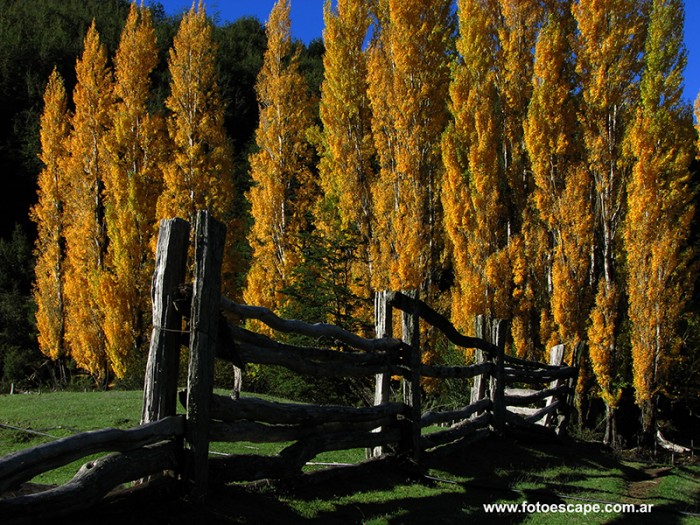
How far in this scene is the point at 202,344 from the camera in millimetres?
4086

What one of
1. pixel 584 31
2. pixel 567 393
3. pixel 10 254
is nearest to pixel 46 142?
pixel 10 254

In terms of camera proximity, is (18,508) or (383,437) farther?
(383,437)

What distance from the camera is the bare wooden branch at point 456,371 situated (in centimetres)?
691

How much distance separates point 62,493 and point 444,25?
2097 cm

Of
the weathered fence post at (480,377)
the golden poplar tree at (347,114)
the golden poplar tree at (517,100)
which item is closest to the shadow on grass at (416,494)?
the weathered fence post at (480,377)

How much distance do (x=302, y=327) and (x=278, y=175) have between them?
1848cm

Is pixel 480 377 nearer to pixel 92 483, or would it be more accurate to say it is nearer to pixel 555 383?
pixel 555 383

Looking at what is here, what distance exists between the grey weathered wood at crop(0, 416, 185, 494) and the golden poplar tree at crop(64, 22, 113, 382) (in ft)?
61.4

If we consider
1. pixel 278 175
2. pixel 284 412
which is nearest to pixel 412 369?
pixel 284 412

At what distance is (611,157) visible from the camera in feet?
56.8

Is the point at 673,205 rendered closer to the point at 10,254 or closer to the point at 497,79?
the point at 497,79

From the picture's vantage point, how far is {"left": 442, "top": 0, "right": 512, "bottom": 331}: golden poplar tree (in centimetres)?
1827

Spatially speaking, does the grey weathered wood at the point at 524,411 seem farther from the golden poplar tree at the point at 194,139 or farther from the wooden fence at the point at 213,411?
the golden poplar tree at the point at 194,139

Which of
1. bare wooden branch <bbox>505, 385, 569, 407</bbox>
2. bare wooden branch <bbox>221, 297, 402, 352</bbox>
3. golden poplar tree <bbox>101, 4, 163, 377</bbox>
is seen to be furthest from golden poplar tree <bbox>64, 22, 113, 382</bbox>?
bare wooden branch <bbox>221, 297, 402, 352</bbox>
